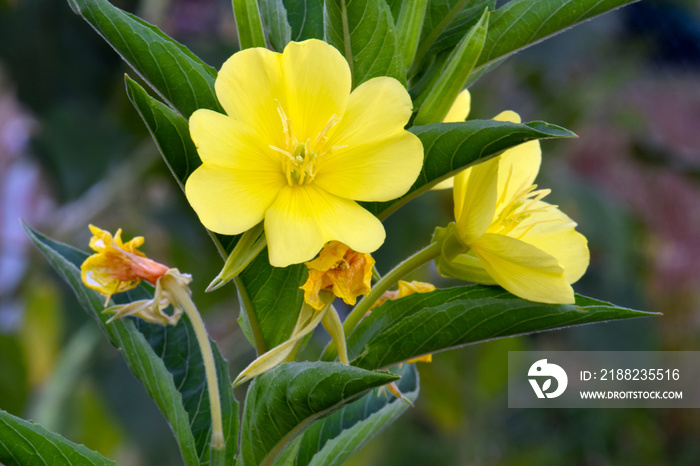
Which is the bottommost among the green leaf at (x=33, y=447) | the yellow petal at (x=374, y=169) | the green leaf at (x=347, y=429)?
the green leaf at (x=33, y=447)

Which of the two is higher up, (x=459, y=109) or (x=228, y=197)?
(x=459, y=109)

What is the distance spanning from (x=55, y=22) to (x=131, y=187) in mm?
513

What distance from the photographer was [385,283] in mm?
517

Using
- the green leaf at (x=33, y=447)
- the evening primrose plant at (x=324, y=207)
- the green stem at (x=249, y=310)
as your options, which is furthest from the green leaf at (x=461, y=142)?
the green leaf at (x=33, y=447)

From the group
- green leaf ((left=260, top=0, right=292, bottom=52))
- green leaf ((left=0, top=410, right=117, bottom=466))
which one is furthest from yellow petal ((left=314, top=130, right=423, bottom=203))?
green leaf ((left=0, top=410, right=117, bottom=466))

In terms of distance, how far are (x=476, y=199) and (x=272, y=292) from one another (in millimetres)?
156

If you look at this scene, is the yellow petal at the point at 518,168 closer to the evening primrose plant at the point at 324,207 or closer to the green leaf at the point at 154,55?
the evening primrose plant at the point at 324,207

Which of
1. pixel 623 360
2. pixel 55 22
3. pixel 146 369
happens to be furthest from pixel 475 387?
pixel 146 369

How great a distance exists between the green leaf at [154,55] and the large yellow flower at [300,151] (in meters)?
0.03

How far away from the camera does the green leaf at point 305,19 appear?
1.76 feet

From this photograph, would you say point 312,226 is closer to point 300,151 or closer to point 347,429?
point 300,151

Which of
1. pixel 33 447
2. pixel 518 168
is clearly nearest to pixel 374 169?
pixel 518 168

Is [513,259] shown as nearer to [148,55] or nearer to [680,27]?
[148,55]

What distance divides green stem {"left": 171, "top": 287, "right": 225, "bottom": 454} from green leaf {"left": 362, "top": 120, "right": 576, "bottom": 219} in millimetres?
153
